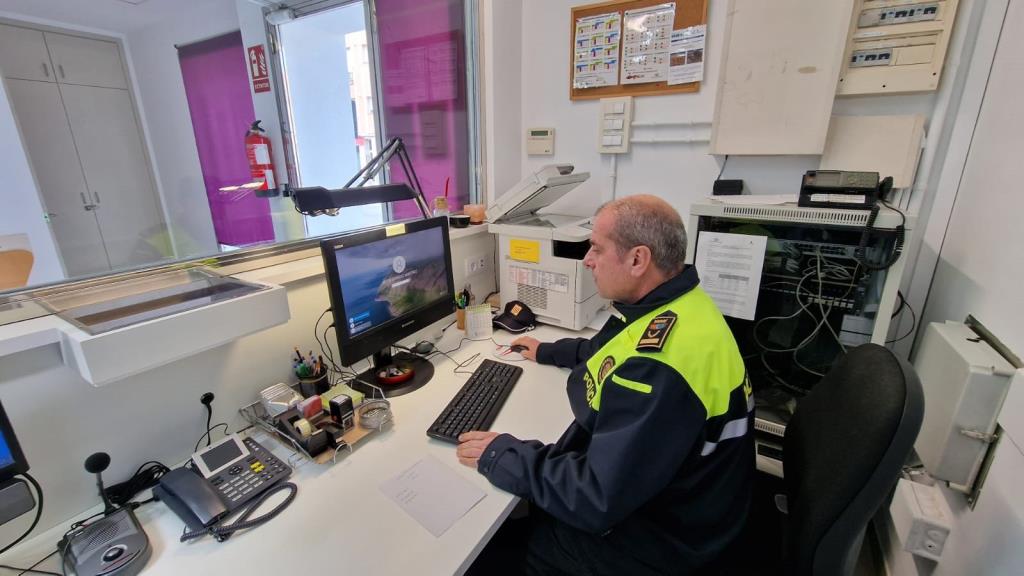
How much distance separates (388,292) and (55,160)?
3.37 metres

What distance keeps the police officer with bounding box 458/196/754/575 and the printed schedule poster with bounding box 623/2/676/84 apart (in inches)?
46.0

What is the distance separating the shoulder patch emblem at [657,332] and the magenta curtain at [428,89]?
1.62 meters

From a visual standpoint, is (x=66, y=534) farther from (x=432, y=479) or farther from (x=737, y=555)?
(x=737, y=555)

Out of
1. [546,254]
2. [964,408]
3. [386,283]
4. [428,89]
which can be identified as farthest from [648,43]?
[964,408]

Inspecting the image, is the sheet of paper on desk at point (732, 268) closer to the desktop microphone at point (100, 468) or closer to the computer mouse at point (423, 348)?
the computer mouse at point (423, 348)

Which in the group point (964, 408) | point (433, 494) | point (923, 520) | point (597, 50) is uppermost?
point (597, 50)

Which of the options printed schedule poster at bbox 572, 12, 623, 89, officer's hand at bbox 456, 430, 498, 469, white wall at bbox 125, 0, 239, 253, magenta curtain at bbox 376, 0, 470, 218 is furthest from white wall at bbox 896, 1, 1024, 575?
white wall at bbox 125, 0, 239, 253

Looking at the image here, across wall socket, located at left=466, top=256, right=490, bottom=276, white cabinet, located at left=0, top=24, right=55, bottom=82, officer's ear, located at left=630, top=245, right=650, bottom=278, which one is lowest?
wall socket, located at left=466, top=256, right=490, bottom=276

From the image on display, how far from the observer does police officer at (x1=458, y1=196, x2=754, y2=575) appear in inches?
30.9

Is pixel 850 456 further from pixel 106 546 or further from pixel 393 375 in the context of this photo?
pixel 106 546

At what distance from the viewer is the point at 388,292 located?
49.6 inches

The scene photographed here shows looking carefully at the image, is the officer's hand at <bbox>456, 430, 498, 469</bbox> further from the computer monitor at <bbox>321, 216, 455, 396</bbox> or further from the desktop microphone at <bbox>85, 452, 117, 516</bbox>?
the desktop microphone at <bbox>85, 452, 117, 516</bbox>

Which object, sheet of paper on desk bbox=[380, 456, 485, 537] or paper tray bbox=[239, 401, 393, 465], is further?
paper tray bbox=[239, 401, 393, 465]

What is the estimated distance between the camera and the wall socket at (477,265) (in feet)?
6.22
